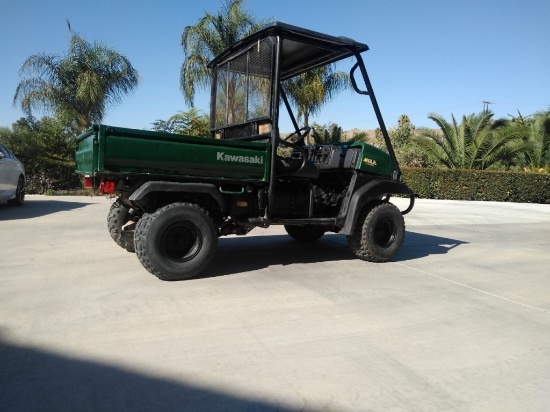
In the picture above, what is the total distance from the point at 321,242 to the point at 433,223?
4.68 meters

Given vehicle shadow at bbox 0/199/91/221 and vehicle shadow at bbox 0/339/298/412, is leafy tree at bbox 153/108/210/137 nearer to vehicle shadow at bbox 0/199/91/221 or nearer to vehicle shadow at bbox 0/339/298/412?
vehicle shadow at bbox 0/199/91/221

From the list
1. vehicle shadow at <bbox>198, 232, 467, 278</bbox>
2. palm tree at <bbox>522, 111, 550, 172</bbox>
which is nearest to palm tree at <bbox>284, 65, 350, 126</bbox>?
palm tree at <bbox>522, 111, 550, 172</bbox>

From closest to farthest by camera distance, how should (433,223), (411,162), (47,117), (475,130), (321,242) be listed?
(321,242) → (433,223) → (47,117) → (475,130) → (411,162)

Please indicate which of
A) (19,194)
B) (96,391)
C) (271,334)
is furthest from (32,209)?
(96,391)

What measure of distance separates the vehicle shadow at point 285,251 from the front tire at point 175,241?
32 cm

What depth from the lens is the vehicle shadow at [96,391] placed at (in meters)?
2.33

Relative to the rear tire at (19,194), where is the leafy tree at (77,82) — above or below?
above

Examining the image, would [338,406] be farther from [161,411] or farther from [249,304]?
[249,304]

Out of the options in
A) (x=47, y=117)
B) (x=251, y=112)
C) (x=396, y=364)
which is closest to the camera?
(x=396, y=364)

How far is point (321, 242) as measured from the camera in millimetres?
7539

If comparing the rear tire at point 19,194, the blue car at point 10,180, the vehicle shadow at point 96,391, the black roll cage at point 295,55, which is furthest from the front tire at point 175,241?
the rear tire at point 19,194

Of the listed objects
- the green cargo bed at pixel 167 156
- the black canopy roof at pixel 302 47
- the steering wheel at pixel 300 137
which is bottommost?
the green cargo bed at pixel 167 156

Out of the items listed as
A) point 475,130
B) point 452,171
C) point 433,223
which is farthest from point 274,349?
point 475,130

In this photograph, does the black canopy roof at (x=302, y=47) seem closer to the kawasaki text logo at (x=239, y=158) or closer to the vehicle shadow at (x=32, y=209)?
the kawasaki text logo at (x=239, y=158)
